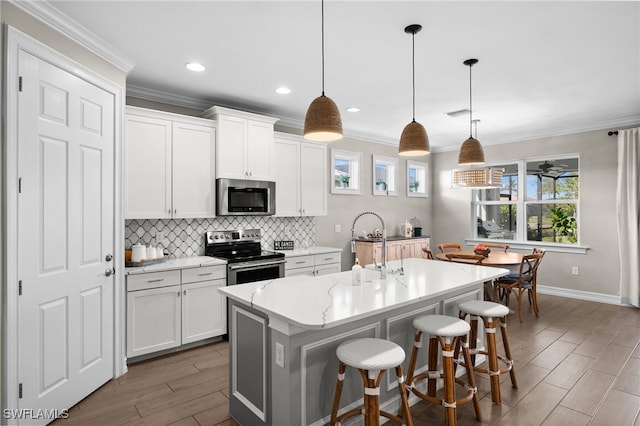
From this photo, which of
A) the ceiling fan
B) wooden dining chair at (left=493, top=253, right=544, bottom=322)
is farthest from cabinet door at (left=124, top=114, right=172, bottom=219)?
the ceiling fan

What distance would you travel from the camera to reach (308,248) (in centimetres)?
520

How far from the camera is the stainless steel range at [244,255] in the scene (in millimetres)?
3938

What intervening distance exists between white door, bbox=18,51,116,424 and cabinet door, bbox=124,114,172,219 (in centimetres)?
49

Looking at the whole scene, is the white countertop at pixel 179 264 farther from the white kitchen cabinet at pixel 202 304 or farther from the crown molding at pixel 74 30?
the crown molding at pixel 74 30

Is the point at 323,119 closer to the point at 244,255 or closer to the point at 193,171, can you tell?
the point at 193,171

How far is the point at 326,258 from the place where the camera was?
4879mm

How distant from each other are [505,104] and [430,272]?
2.74 metres

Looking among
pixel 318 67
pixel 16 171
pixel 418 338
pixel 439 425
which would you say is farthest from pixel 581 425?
pixel 16 171

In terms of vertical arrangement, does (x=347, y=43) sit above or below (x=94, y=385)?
above

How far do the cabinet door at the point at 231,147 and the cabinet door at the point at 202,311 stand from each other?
1237mm

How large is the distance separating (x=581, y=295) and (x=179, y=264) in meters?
5.91

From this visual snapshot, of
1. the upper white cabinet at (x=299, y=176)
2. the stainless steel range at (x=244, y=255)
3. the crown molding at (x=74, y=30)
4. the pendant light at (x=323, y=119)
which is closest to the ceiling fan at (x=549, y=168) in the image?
the upper white cabinet at (x=299, y=176)

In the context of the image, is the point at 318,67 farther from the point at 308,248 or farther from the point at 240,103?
the point at 308,248

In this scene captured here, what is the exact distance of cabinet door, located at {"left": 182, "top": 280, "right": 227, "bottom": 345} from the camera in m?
3.60
